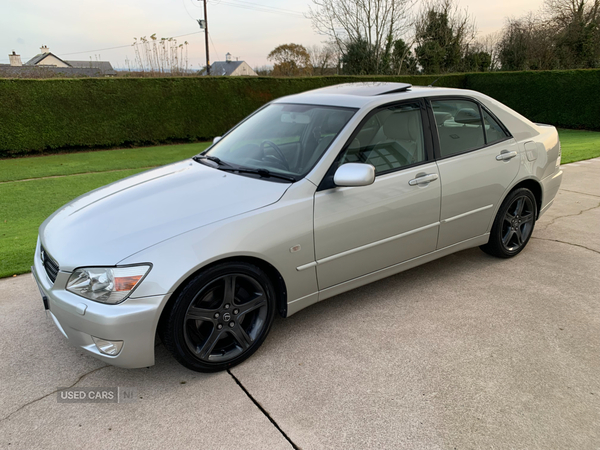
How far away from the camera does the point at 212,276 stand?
2605 millimetres

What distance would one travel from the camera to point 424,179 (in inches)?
136

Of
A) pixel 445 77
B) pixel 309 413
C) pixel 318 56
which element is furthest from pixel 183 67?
pixel 318 56

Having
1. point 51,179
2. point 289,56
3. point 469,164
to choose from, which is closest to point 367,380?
point 469,164

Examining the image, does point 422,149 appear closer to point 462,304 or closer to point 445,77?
point 462,304

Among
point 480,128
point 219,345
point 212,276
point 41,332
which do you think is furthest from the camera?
point 480,128

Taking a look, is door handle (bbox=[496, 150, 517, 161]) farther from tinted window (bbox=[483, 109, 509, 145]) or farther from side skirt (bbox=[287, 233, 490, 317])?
side skirt (bbox=[287, 233, 490, 317])

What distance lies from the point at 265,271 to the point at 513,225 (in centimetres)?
268

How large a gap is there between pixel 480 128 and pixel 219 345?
289 cm

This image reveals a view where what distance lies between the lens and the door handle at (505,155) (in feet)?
13.1

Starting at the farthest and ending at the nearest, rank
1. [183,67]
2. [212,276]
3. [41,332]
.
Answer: [183,67], [41,332], [212,276]

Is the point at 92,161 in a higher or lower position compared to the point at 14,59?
lower

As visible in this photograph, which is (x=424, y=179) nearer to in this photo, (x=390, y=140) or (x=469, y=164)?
(x=390, y=140)

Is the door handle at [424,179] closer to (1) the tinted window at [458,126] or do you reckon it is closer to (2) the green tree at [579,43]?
(1) the tinted window at [458,126]

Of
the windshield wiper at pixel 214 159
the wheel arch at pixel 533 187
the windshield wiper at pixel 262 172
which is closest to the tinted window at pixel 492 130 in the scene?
the wheel arch at pixel 533 187
